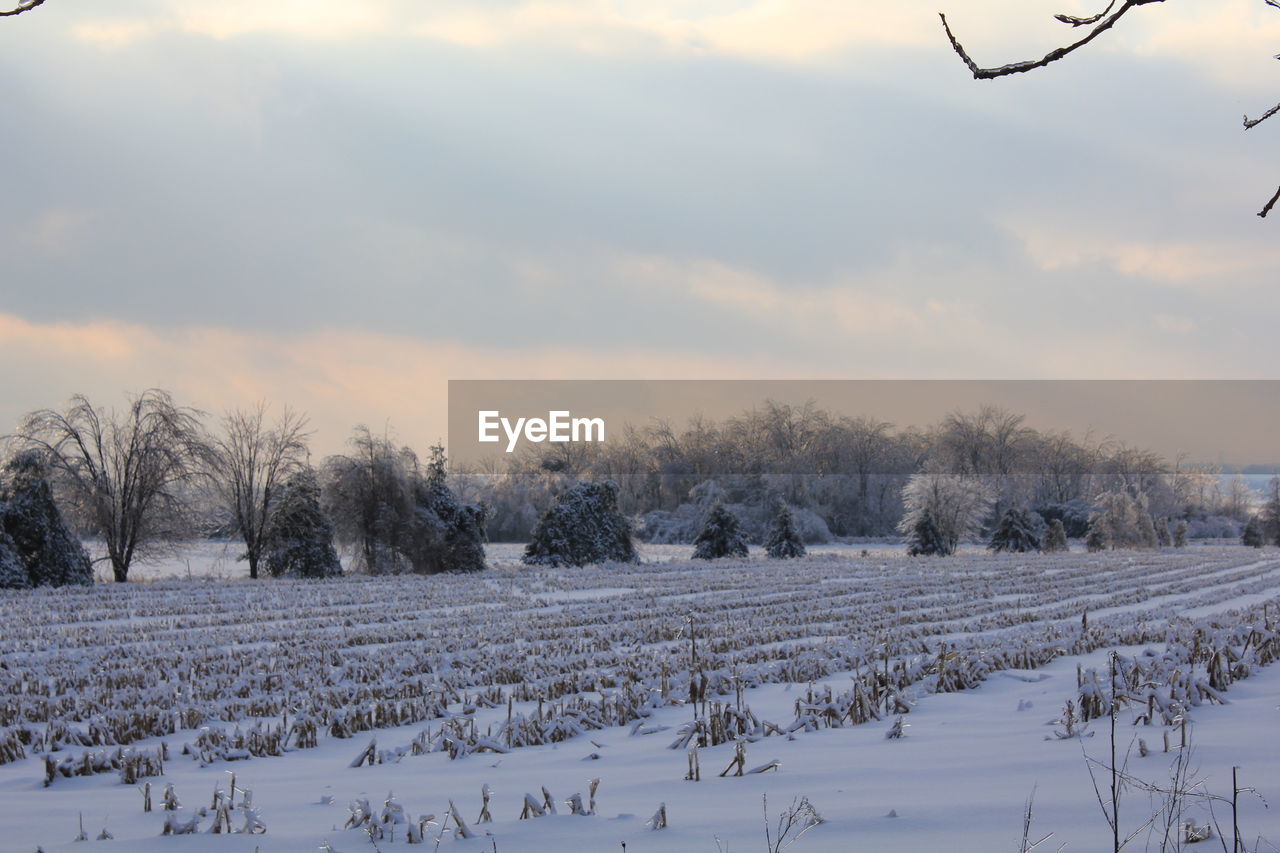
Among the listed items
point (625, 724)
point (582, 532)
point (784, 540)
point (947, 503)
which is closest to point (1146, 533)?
point (947, 503)

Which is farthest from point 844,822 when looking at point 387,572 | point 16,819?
point 387,572

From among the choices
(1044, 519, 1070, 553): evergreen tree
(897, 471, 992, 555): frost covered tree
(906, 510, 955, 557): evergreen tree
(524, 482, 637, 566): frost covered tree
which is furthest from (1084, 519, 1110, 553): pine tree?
(524, 482, 637, 566): frost covered tree

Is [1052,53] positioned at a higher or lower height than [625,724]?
higher

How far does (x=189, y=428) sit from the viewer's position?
39.5 meters

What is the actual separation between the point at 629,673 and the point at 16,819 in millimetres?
6448

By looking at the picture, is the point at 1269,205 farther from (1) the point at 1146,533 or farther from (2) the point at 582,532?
(1) the point at 1146,533

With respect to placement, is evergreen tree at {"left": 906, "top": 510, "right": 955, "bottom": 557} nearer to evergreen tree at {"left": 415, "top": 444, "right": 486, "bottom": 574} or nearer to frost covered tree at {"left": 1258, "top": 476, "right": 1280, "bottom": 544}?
evergreen tree at {"left": 415, "top": 444, "right": 486, "bottom": 574}

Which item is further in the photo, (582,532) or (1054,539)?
(1054,539)

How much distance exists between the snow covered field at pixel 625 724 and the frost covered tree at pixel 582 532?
19.0 metres

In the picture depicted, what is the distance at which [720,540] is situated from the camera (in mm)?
46344

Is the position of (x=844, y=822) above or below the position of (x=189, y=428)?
below

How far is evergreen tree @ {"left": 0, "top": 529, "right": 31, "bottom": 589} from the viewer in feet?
87.4

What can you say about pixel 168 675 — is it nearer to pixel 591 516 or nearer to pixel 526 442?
pixel 591 516

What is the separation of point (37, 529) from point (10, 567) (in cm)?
189
